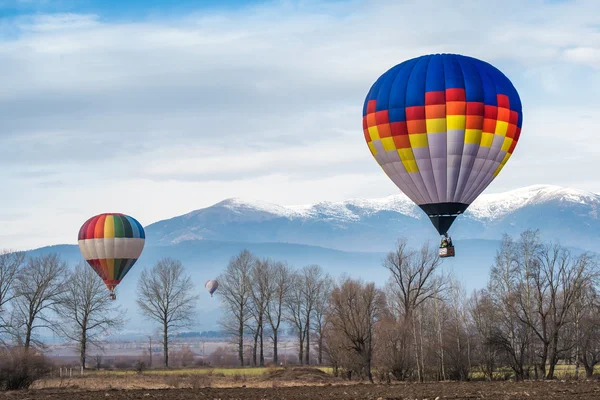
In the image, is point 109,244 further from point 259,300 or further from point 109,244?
point 259,300

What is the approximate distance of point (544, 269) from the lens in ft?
218

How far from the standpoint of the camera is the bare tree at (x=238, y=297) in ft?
326

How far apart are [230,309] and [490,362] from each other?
4522 centimetres

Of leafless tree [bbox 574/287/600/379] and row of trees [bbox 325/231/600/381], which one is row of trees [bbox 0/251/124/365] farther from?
leafless tree [bbox 574/287/600/379]

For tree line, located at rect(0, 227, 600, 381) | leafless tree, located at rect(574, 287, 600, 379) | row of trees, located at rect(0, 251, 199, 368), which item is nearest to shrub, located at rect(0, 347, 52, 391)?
tree line, located at rect(0, 227, 600, 381)

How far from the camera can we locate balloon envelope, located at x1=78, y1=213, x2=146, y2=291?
70688mm

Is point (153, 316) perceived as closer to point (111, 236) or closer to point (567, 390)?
point (111, 236)

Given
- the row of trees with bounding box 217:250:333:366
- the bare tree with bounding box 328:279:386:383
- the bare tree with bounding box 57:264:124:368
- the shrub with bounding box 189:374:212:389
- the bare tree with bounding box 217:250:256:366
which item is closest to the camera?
the shrub with bounding box 189:374:212:389

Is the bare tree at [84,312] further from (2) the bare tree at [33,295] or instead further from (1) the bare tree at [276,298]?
(1) the bare tree at [276,298]

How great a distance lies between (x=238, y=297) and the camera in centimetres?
10344

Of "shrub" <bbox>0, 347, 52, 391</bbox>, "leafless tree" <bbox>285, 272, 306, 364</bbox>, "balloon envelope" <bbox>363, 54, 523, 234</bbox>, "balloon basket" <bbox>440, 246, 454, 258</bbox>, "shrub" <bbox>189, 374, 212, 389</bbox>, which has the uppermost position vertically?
"balloon envelope" <bbox>363, 54, 523, 234</bbox>

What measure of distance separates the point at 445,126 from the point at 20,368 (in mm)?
28911

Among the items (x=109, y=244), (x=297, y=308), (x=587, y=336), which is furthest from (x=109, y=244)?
(x=297, y=308)

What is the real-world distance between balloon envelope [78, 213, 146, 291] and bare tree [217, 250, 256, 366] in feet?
91.8
